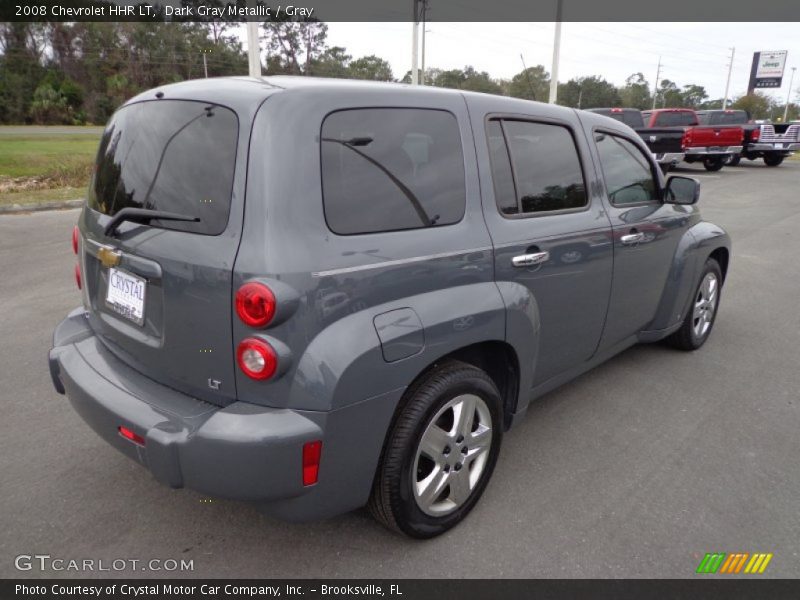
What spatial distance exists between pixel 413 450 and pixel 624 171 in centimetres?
230

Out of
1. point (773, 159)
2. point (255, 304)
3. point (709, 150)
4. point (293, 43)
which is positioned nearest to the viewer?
point (255, 304)

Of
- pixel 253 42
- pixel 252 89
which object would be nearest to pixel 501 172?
pixel 252 89

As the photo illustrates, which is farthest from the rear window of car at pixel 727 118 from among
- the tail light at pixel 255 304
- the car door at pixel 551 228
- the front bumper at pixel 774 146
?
the tail light at pixel 255 304

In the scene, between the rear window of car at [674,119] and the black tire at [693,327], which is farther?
the rear window of car at [674,119]

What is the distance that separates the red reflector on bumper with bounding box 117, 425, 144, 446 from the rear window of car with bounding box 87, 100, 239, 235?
29.7 inches

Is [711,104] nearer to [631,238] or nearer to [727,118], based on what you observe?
[727,118]

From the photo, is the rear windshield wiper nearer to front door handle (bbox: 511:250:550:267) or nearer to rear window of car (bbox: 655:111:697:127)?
front door handle (bbox: 511:250:550:267)

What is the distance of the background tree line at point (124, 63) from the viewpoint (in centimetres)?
4906

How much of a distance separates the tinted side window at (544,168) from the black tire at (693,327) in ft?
5.81

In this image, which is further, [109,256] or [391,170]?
[109,256]

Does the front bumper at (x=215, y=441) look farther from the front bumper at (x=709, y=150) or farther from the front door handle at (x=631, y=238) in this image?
the front bumper at (x=709, y=150)

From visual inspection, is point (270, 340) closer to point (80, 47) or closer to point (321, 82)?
point (321, 82)

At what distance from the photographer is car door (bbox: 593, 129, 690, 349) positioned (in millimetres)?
3352

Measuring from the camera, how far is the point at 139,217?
2.25 metres
